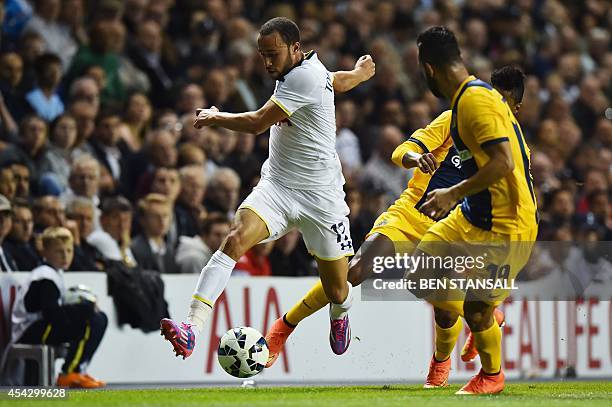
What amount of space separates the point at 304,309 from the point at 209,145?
207 inches

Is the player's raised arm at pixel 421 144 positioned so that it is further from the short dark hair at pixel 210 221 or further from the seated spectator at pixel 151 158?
the seated spectator at pixel 151 158

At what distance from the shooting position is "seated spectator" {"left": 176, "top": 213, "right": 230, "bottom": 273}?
13.0 metres

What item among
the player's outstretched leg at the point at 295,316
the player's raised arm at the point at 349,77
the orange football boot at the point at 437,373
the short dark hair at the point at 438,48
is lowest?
the orange football boot at the point at 437,373

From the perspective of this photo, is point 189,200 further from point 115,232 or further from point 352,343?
point 352,343

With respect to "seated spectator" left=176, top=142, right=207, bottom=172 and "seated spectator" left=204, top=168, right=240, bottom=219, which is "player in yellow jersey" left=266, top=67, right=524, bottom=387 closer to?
"seated spectator" left=204, top=168, right=240, bottom=219

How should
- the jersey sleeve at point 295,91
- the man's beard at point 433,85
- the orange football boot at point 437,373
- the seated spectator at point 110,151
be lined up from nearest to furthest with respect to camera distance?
the man's beard at point 433,85, the jersey sleeve at point 295,91, the orange football boot at point 437,373, the seated spectator at point 110,151

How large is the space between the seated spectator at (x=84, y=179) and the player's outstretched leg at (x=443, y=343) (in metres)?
4.43

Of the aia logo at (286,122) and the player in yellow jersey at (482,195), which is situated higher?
the aia logo at (286,122)

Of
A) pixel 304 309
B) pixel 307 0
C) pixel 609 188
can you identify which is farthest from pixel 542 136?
pixel 304 309

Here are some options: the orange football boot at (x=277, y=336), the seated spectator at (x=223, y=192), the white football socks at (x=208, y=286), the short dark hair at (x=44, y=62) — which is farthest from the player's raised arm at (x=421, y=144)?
the short dark hair at (x=44, y=62)

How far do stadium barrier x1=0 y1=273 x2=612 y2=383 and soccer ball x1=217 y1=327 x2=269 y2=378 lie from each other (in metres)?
3.00

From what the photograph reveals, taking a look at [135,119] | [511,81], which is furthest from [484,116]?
[135,119]

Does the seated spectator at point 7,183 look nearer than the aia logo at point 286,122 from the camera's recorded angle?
No

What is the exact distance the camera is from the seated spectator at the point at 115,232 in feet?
41.4
